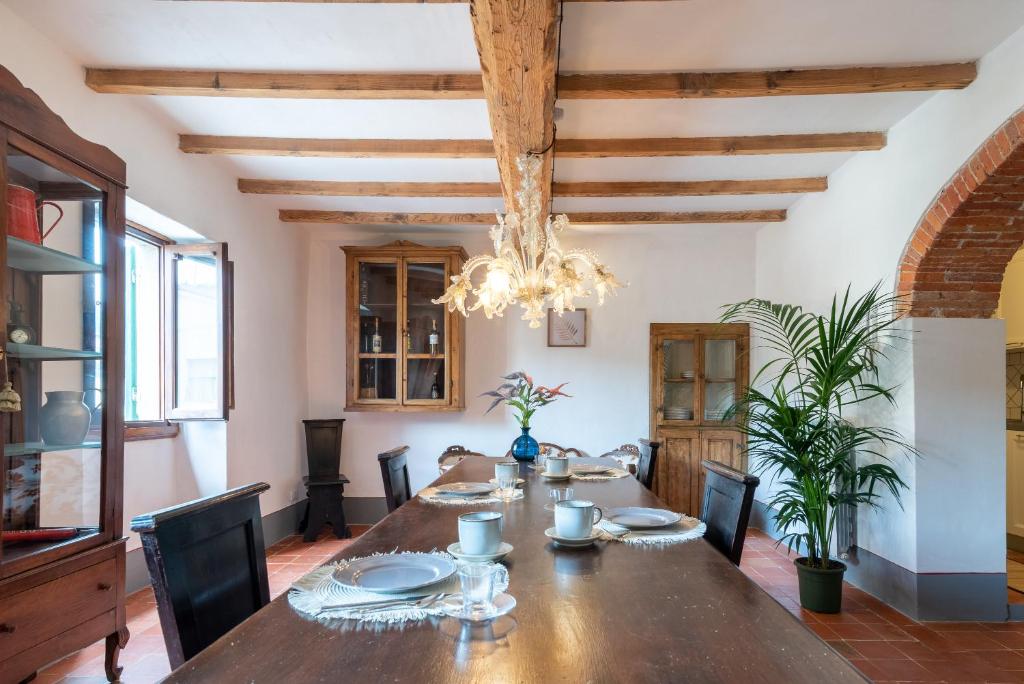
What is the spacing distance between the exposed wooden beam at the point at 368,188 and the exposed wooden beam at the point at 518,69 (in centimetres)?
124

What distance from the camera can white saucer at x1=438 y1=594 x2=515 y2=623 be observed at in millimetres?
1137

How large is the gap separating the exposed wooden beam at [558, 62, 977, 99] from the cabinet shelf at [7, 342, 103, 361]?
205 centimetres

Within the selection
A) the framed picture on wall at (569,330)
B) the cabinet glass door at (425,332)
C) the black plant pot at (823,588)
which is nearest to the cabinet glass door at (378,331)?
the cabinet glass door at (425,332)

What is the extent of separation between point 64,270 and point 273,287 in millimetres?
2605

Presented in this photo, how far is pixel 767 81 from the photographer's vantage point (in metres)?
2.81

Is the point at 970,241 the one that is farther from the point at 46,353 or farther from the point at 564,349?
the point at 46,353

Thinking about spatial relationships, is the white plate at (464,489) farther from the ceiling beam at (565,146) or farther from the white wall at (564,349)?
the white wall at (564,349)

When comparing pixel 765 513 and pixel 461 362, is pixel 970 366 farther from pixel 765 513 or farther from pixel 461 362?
pixel 461 362

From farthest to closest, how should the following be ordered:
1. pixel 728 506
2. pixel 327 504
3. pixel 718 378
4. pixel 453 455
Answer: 1. pixel 718 378
2. pixel 327 504
3. pixel 453 455
4. pixel 728 506

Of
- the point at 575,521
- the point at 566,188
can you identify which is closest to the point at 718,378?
the point at 566,188

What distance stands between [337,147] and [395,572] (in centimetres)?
281

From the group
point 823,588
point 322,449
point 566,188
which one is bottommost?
point 823,588

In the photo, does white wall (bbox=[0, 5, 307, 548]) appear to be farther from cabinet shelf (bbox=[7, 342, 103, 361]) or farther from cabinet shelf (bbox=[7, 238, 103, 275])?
cabinet shelf (bbox=[7, 342, 103, 361])

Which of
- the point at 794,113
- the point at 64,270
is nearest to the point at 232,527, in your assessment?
the point at 64,270
